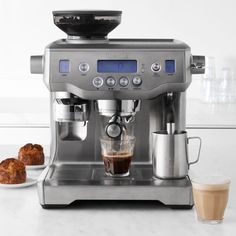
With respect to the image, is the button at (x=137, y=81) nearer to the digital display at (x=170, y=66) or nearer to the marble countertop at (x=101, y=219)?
the digital display at (x=170, y=66)

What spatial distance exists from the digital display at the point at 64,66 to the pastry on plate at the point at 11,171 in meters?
0.30

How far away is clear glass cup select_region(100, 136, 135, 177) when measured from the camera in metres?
1.96

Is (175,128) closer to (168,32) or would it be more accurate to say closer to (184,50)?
(184,50)

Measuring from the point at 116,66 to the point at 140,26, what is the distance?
8.40 ft

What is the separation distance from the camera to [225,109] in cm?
409

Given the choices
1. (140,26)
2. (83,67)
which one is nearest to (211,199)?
(83,67)

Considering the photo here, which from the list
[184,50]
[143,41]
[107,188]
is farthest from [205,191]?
[143,41]

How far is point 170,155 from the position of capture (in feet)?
6.34

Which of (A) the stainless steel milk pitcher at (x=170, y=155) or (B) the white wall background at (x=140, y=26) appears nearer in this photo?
(A) the stainless steel milk pitcher at (x=170, y=155)

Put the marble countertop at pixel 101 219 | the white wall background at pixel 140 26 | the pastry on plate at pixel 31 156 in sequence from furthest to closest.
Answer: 1. the white wall background at pixel 140 26
2. the pastry on plate at pixel 31 156
3. the marble countertop at pixel 101 219

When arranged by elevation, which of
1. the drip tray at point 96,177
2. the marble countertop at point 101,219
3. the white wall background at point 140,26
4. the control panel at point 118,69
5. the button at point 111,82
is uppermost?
the white wall background at point 140,26

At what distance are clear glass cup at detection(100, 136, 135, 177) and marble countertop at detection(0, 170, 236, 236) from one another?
4.0 inches

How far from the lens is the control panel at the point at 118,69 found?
75.5 inches

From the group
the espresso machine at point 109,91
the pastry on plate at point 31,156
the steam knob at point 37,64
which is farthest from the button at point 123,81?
the pastry on plate at point 31,156
